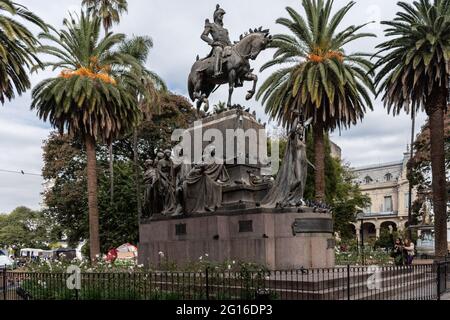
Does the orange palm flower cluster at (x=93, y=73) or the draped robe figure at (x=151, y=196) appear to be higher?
the orange palm flower cluster at (x=93, y=73)

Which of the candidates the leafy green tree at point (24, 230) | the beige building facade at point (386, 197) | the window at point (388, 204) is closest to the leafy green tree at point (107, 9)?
the beige building facade at point (386, 197)

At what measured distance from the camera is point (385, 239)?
5094 cm

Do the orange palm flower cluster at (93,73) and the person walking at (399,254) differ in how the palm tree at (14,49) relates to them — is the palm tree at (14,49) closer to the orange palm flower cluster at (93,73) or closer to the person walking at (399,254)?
the orange palm flower cluster at (93,73)

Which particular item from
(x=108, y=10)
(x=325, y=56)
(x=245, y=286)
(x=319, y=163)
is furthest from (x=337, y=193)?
(x=245, y=286)

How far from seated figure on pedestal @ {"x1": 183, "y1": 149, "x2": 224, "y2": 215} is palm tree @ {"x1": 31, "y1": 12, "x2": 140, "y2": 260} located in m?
13.8

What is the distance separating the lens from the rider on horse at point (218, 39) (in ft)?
58.9

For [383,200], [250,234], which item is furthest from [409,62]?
[383,200]

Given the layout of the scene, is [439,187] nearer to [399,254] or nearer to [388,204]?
[399,254]

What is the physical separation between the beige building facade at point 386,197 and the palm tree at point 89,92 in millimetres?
63435

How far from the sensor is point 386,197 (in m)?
91.9

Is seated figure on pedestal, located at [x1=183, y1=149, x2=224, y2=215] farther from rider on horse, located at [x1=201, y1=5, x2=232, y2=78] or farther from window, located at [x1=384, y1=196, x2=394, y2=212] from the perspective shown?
window, located at [x1=384, y1=196, x2=394, y2=212]

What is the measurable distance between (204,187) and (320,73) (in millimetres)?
13871

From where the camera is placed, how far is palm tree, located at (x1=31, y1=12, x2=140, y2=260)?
28.9 metres
